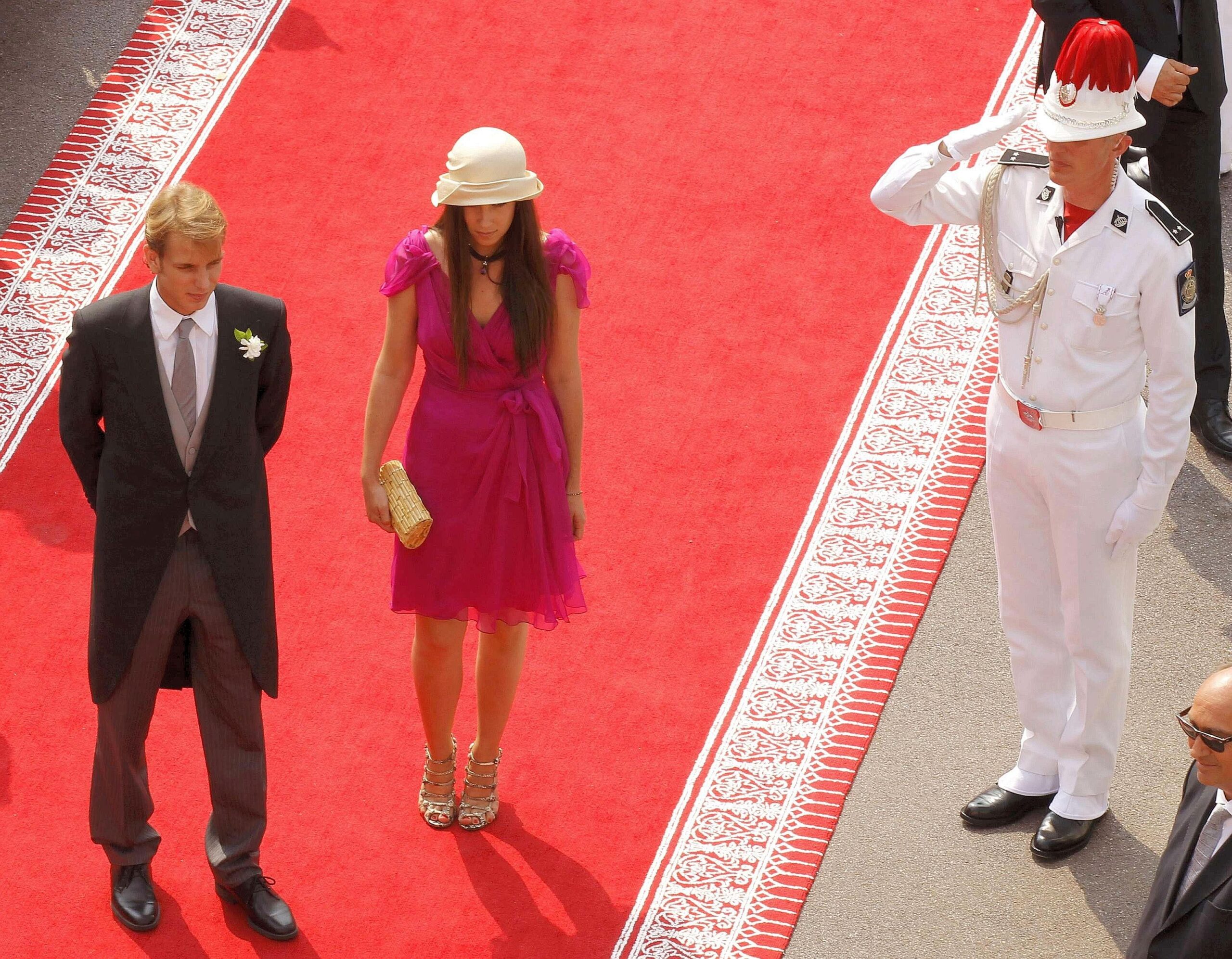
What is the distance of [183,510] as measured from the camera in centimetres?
411

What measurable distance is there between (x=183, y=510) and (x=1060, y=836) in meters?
2.40

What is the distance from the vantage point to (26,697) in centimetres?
510

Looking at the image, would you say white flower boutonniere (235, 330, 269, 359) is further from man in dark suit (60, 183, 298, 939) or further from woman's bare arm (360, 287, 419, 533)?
woman's bare arm (360, 287, 419, 533)

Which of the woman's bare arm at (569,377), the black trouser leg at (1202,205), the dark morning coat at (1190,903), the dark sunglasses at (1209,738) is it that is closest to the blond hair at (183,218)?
the woman's bare arm at (569,377)

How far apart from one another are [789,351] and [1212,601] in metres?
1.65

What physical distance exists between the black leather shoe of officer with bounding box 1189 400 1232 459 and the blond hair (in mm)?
3355

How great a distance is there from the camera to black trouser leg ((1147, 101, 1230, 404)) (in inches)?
216

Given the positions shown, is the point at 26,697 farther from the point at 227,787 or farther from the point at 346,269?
the point at 346,269

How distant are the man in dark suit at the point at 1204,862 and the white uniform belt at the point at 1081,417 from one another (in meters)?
0.74

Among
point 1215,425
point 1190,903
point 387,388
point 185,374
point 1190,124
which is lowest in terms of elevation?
point 1215,425

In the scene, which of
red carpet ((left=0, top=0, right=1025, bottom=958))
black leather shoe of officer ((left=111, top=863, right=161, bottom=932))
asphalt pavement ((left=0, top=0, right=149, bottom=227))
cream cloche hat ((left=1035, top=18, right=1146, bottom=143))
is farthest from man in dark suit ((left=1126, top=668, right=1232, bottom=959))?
asphalt pavement ((left=0, top=0, right=149, bottom=227))

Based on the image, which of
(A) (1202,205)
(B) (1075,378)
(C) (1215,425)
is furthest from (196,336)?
(C) (1215,425)

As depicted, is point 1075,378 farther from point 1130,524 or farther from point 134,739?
point 134,739

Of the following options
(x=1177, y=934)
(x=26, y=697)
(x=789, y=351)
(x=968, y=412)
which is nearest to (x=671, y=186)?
(x=789, y=351)
